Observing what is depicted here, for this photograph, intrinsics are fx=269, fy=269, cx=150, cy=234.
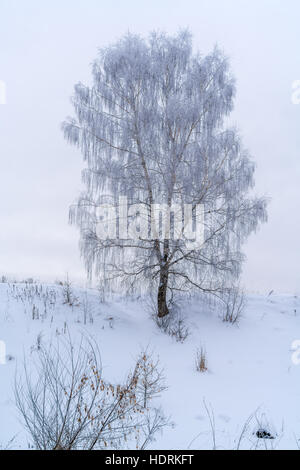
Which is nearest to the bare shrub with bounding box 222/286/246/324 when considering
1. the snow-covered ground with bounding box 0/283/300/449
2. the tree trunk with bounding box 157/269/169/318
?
the snow-covered ground with bounding box 0/283/300/449

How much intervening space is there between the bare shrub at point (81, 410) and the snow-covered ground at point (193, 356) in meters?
0.28

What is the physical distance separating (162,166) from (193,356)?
524 cm

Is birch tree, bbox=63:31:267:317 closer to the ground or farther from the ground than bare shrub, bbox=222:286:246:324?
farther from the ground

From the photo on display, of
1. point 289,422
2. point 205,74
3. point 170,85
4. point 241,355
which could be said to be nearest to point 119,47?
point 170,85

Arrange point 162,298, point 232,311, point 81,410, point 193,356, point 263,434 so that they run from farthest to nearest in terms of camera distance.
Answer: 1. point 162,298
2. point 232,311
3. point 193,356
4. point 81,410
5. point 263,434

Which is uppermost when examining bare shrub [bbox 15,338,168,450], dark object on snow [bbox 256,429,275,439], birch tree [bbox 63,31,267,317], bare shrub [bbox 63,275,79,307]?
birch tree [bbox 63,31,267,317]

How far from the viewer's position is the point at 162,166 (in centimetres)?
806

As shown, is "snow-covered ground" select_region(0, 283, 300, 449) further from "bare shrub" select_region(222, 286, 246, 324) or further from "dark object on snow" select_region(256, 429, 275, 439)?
"bare shrub" select_region(222, 286, 246, 324)

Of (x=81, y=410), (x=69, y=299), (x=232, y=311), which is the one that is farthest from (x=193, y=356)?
(x=69, y=299)

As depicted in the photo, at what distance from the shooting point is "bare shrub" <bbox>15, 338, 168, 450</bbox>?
2.67 m

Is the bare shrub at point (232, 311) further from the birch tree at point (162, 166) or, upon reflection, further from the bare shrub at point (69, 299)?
the bare shrub at point (69, 299)

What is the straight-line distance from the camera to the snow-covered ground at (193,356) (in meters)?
3.83

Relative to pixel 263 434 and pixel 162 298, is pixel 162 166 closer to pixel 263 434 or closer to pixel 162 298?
pixel 162 298

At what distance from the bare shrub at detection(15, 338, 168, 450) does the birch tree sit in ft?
10.1
